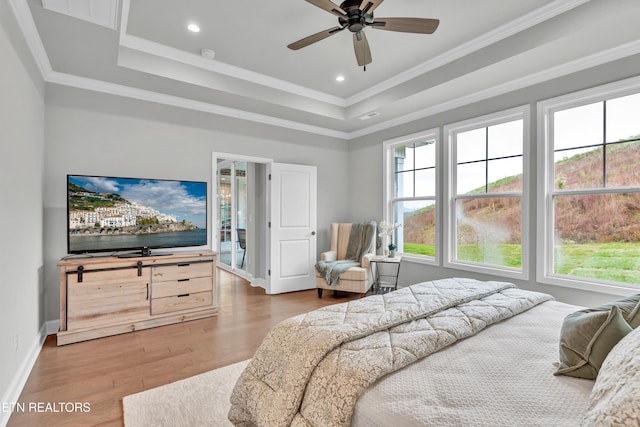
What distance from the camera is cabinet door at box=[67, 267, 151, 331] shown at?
301cm

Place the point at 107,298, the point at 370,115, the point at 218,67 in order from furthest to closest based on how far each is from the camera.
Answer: the point at 370,115
the point at 218,67
the point at 107,298

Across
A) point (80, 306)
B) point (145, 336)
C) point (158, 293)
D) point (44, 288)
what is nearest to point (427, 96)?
point (158, 293)

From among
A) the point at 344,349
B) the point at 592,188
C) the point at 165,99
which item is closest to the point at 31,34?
the point at 165,99

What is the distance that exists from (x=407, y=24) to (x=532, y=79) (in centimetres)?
189

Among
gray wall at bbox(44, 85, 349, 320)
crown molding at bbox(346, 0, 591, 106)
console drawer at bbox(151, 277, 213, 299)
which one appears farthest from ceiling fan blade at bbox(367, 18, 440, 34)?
console drawer at bbox(151, 277, 213, 299)

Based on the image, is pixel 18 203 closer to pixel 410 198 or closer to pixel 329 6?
pixel 329 6

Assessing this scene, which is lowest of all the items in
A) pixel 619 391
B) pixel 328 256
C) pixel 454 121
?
pixel 328 256

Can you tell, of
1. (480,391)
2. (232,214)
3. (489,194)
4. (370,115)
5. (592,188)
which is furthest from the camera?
(232,214)

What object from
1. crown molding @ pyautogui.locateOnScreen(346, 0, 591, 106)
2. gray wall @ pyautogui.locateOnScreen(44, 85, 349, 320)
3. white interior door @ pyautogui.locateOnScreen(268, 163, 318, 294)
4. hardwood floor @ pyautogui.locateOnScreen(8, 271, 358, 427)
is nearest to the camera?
hardwood floor @ pyautogui.locateOnScreen(8, 271, 358, 427)

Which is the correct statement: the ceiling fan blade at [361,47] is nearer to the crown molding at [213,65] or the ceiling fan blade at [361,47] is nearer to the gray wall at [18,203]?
the crown molding at [213,65]

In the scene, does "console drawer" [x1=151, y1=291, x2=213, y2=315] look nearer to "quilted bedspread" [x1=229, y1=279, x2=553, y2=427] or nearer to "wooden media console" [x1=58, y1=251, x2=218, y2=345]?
"wooden media console" [x1=58, y1=251, x2=218, y2=345]

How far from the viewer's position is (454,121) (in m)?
4.14

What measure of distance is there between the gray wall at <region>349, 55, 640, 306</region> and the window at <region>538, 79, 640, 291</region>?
0.32 feet

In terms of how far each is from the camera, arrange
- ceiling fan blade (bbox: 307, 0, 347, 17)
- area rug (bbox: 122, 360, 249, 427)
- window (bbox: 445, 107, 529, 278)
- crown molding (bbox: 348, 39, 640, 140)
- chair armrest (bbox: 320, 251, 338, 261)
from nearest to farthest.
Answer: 1. area rug (bbox: 122, 360, 249, 427)
2. ceiling fan blade (bbox: 307, 0, 347, 17)
3. crown molding (bbox: 348, 39, 640, 140)
4. window (bbox: 445, 107, 529, 278)
5. chair armrest (bbox: 320, 251, 338, 261)
